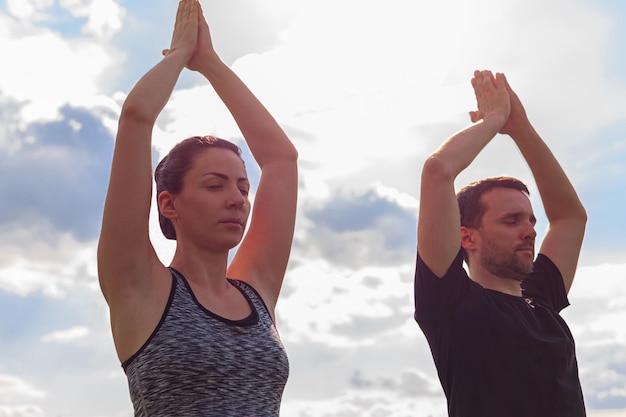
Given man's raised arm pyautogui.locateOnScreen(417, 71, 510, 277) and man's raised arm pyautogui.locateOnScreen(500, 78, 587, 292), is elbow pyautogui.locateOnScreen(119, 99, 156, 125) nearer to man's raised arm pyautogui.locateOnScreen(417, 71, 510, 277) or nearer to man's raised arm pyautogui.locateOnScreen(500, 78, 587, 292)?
man's raised arm pyautogui.locateOnScreen(417, 71, 510, 277)

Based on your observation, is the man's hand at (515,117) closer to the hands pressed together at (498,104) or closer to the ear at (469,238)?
the hands pressed together at (498,104)

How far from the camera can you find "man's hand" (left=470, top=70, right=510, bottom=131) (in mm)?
6416

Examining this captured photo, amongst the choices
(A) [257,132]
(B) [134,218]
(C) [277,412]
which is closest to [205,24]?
(A) [257,132]

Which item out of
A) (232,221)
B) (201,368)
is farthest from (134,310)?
(232,221)

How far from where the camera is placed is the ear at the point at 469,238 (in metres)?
6.20

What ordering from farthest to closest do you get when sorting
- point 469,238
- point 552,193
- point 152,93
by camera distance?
point 552,193
point 469,238
point 152,93

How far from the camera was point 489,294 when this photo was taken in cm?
580

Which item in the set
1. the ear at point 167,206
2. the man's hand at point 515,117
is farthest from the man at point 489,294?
the ear at point 167,206

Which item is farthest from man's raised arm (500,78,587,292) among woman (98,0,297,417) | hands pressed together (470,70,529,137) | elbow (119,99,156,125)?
elbow (119,99,156,125)

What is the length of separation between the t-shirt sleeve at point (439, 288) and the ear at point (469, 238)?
58cm

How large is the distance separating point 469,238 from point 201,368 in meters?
2.87

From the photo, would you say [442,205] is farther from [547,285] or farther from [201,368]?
[201,368]

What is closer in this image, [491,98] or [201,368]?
[201,368]

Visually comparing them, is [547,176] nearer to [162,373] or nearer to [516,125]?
[516,125]
